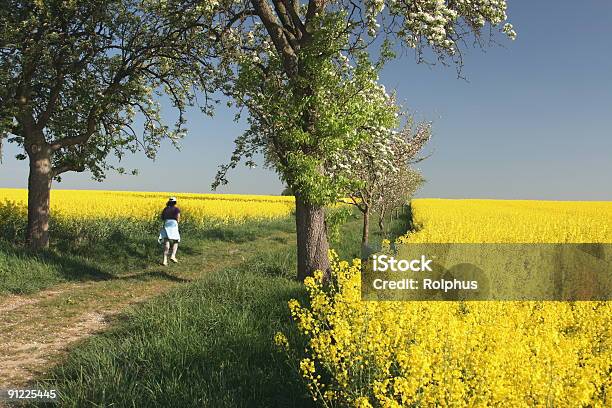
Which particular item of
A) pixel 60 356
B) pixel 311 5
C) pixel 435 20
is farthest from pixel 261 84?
pixel 60 356

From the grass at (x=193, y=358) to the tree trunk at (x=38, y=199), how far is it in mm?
9062

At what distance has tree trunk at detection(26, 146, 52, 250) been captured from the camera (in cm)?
1750

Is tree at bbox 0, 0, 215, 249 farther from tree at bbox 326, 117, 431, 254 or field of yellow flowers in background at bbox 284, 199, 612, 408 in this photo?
field of yellow flowers in background at bbox 284, 199, 612, 408

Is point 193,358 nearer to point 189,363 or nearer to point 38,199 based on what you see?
point 189,363

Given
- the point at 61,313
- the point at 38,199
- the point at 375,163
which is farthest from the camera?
the point at 38,199

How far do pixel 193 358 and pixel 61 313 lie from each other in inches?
228

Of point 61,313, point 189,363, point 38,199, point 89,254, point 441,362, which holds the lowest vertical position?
point 61,313

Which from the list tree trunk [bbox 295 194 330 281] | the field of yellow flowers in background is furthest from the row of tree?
the field of yellow flowers in background

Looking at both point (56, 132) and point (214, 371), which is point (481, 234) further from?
point (56, 132)

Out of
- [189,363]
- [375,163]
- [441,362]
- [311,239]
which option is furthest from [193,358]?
[375,163]

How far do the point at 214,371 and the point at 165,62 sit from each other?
1469 centimetres

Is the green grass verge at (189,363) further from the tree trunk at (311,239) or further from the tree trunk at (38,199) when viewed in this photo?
the tree trunk at (38,199)

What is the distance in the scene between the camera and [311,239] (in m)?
12.9

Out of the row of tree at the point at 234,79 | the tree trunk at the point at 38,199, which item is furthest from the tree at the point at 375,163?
the tree trunk at the point at 38,199
